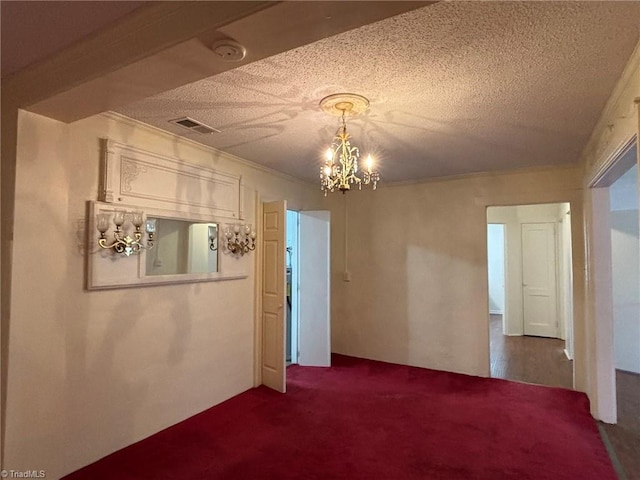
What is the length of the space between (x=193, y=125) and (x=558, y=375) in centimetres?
506

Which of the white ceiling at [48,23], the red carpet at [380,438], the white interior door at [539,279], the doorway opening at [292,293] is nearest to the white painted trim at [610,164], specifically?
the red carpet at [380,438]

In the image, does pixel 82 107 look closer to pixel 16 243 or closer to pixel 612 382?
pixel 16 243

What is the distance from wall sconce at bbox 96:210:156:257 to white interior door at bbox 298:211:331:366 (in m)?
2.44

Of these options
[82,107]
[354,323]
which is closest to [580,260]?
[354,323]

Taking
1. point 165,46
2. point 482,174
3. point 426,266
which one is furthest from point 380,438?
point 482,174

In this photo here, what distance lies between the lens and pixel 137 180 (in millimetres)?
2861

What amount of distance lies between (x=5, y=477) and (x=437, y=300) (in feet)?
14.2

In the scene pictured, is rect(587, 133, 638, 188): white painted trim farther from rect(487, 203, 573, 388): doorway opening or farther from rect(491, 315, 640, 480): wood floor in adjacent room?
rect(487, 203, 573, 388): doorway opening

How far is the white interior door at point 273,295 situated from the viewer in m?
3.98

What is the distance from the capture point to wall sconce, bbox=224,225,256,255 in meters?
3.74

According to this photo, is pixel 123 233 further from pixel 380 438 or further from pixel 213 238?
pixel 380 438

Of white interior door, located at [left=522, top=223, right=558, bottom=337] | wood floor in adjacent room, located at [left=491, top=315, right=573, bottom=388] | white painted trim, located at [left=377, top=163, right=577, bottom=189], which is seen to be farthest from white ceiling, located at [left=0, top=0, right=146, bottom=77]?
white interior door, located at [left=522, top=223, right=558, bottom=337]

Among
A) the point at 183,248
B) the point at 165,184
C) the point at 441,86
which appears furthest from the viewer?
the point at 183,248

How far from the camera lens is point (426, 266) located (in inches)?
193
